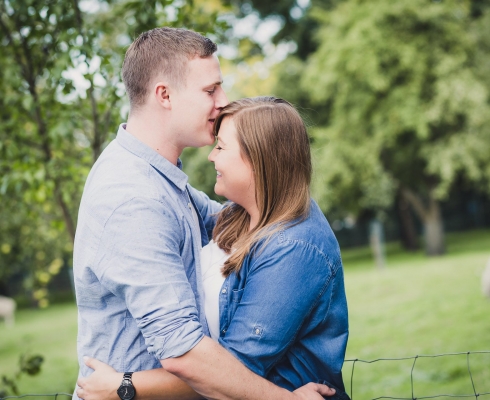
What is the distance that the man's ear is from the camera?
2.16 meters

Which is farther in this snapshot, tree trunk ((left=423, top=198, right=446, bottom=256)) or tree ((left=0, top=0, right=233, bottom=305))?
tree trunk ((left=423, top=198, right=446, bottom=256))

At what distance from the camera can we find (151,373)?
1.95 metres

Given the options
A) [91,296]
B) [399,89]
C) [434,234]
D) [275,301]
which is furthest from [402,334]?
[434,234]

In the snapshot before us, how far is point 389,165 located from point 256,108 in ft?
63.8

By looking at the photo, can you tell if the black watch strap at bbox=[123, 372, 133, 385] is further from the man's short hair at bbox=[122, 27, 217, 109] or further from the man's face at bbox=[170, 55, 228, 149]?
the man's short hair at bbox=[122, 27, 217, 109]

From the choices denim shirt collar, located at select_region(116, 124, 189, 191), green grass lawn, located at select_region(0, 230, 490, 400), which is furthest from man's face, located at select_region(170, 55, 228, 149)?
green grass lawn, located at select_region(0, 230, 490, 400)

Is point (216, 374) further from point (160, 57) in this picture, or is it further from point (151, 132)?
point (160, 57)

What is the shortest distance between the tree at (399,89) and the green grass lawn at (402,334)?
3161 mm

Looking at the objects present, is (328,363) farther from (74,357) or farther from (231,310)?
(74,357)

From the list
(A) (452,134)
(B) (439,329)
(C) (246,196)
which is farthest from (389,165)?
(C) (246,196)

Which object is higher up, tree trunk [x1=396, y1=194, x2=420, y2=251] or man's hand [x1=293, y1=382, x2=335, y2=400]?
man's hand [x1=293, y1=382, x2=335, y2=400]

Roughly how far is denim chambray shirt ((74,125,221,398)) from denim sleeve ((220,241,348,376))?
0.50 ft

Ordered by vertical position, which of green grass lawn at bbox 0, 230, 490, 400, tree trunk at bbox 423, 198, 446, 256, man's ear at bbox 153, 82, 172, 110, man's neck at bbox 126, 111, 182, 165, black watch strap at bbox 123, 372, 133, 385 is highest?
man's ear at bbox 153, 82, 172, 110

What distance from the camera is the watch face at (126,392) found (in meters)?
1.93
